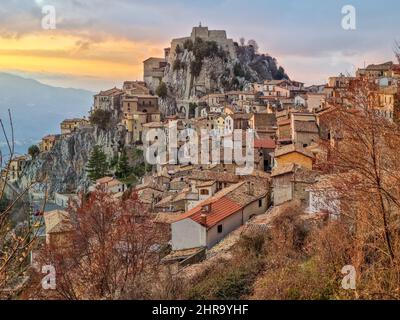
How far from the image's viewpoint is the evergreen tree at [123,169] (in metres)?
55.0

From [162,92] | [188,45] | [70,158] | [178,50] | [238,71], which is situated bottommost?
[70,158]

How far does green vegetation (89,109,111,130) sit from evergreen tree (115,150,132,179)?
37.7 ft

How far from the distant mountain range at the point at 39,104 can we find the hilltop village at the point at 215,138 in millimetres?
4227

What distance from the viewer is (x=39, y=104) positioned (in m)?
86.2

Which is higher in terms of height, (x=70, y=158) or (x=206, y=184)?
(x=206, y=184)

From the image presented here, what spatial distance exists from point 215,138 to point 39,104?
5628 cm

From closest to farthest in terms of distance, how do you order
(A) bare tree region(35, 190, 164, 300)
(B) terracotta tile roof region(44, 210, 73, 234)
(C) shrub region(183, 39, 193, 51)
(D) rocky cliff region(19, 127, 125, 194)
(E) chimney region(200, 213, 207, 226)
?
(A) bare tree region(35, 190, 164, 300) → (E) chimney region(200, 213, 207, 226) → (B) terracotta tile roof region(44, 210, 73, 234) → (D) rocky cliff region(19, 127, 125, 194) → (C) shrub region(183, 39, 193, 51)

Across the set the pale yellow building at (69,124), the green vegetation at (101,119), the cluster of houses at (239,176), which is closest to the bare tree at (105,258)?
the cluster of houses at (239,176)

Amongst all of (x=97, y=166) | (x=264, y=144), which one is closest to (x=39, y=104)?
(x=97, y=166)

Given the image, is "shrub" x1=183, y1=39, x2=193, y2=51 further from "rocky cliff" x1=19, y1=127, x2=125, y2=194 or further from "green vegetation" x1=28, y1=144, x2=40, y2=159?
"green vegetation" x1=28, y1=144, x2=40, y2=159

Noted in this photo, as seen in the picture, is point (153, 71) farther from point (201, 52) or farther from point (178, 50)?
point (201, 52)

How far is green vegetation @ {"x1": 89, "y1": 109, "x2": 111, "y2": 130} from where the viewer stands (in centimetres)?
6793

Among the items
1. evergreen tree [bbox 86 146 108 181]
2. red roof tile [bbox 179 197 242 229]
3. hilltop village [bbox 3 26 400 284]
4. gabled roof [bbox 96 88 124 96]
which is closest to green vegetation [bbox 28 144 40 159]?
hilltop village [bbox 3 26 400 284]

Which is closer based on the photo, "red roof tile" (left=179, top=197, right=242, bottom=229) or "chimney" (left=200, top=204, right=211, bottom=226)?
"chimney" (left=200, top=204, right=211, bottom=226)
